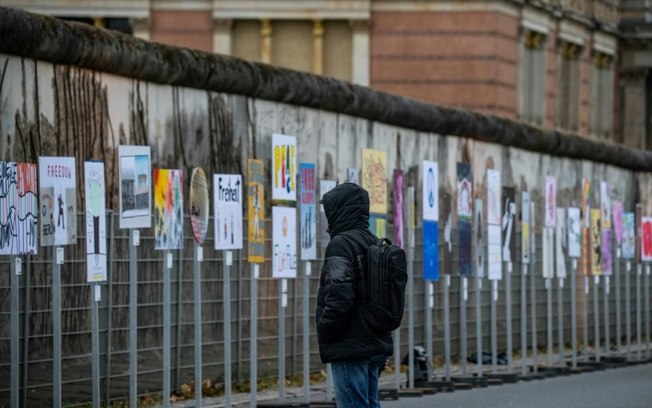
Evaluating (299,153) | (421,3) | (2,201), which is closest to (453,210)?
(299,153)

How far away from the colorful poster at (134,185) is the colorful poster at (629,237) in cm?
1328

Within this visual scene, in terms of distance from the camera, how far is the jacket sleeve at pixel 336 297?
1238 centimetres

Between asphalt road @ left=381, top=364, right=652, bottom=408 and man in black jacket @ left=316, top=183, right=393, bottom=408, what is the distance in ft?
20.0

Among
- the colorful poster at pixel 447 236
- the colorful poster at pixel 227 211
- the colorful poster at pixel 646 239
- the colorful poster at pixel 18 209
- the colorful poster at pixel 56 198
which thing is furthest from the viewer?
the colorful poster at pixel 646 239

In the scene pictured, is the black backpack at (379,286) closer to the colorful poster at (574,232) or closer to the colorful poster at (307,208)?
the colorful poster at (307,208)

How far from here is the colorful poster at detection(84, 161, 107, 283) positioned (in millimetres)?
14969

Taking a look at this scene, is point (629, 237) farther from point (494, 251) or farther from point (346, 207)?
point (346, 207)

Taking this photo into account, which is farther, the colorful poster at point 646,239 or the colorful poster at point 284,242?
the colorful poster at point 646,239

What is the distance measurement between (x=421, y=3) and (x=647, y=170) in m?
13.3

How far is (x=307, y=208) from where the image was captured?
1880 centimetres

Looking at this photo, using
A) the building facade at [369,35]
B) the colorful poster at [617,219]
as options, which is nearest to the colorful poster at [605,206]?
the colorful poster at [617,219]

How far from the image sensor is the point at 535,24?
49.8 m

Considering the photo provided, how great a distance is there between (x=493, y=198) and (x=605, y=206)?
4189 mm

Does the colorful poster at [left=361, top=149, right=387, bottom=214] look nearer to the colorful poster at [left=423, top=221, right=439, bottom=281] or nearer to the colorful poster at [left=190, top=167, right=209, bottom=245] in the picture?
the colorful poster at [left=423, top=221, right=439, bottom=281]
